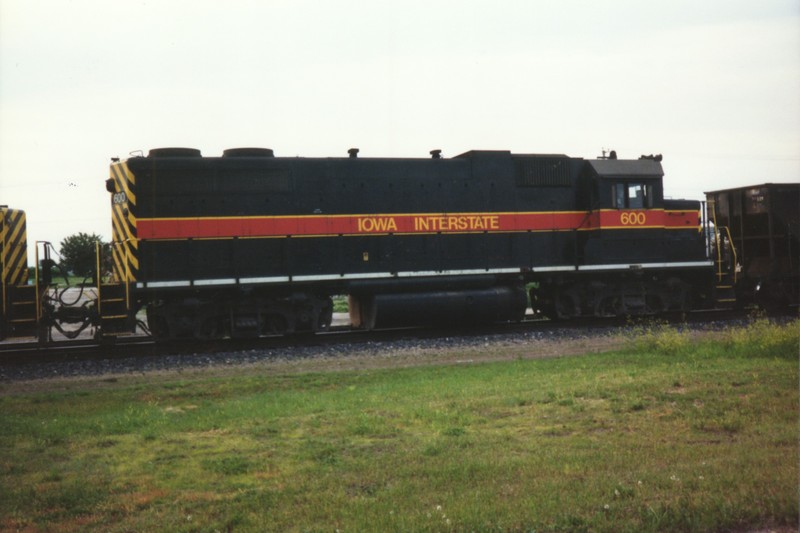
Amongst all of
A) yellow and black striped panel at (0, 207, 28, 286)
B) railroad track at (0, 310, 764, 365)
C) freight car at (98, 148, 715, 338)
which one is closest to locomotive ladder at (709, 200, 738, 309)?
freight car at (98, 148, 715, 338)

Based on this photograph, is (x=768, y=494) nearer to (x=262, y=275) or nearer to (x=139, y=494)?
(x=139, y=494)

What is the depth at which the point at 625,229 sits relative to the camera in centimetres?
1700

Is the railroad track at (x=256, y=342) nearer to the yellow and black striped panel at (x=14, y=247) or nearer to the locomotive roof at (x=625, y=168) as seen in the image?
the yellow and black striped panel at (x=14, y=247)

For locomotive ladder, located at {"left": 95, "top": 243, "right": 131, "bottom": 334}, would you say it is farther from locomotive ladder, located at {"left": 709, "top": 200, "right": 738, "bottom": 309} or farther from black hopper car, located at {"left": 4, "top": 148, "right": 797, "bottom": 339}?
locomotive ladder, located at {"left": 709, "top": 200, "right": 738, "bottom": 309}

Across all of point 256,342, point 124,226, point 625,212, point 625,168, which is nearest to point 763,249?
point 625,212

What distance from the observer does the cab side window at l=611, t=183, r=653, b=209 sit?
1703 centimetres

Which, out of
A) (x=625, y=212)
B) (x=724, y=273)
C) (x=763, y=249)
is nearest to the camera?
(x=625, y=212)

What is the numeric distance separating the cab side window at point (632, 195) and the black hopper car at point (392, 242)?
0.03 m

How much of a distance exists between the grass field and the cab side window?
23.8 feet

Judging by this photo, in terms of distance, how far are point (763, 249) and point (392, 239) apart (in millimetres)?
11158

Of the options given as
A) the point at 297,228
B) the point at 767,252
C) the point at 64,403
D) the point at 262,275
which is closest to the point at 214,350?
the point at 262,275

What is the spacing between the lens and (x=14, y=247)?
13.4 m

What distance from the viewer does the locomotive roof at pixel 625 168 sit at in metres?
17.0

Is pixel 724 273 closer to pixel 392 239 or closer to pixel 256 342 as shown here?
pixel 392 239
